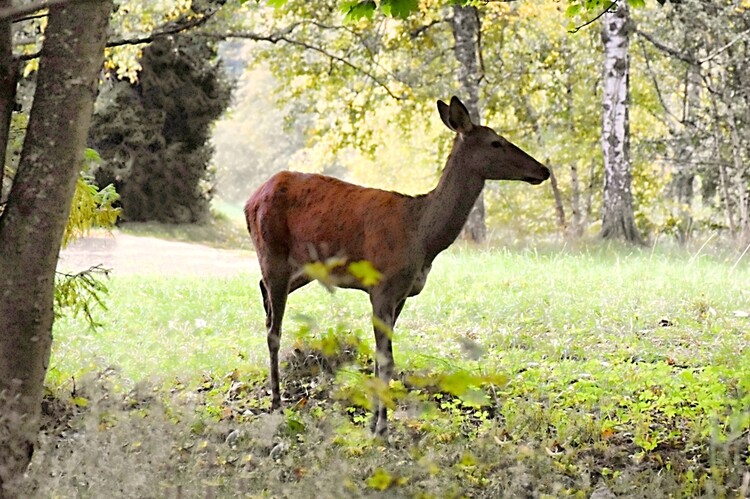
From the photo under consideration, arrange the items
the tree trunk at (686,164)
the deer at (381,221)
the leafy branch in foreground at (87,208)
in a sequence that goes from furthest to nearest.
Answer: the tree trunk at (686,164) < the leafy branch in foreground at (87,208) < the deer at (381,221)

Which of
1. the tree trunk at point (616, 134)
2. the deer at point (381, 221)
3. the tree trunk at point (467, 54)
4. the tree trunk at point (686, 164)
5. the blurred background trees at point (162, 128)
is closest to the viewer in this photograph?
the deer at point (381, 221)

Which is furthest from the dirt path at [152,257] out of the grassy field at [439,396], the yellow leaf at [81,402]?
the yellow leaf at [81,402]

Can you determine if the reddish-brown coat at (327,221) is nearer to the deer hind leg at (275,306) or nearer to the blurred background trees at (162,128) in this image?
the deer hind leg at (275,306)

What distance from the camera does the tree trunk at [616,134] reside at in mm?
12625

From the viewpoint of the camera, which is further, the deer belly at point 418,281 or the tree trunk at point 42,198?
the deer belly at point 418,281

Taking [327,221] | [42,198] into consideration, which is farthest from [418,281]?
[42,198]

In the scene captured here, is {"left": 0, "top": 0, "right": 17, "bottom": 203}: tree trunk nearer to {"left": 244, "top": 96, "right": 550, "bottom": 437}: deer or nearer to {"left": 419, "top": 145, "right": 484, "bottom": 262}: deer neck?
{"left": 244, "top": 96, "right": 550, "bottom": 437}: deer

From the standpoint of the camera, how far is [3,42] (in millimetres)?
3928

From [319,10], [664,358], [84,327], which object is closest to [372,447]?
[664,358]

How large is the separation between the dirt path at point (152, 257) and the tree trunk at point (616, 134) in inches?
203

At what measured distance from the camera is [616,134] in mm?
12820

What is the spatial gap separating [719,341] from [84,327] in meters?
5.49

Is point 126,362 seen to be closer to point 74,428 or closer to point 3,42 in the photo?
point 74,428

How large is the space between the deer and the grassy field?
1.38 feet
